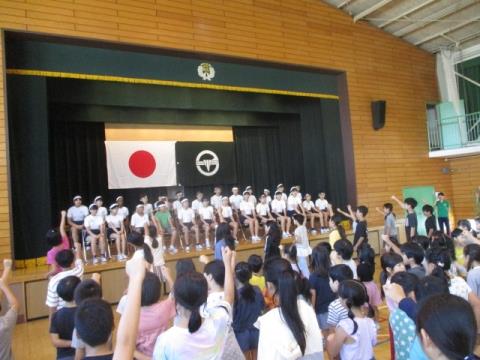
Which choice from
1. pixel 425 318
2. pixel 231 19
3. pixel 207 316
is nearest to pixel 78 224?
pixel 231 19

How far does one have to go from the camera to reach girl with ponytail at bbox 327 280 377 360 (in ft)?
6.58

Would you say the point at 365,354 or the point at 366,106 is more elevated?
the point at 366,106

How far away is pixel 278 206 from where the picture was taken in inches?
369

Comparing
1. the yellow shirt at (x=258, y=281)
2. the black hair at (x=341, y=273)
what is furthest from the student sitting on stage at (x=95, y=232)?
the black hair at (x=341, y=273)

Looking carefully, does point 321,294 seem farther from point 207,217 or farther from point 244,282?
point 207,217

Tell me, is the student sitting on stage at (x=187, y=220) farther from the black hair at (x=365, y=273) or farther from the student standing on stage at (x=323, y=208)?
the black hair at (x=365, y=273)

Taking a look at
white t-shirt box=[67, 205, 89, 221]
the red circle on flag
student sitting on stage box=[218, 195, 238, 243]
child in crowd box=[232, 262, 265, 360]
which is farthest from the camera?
the red circle on flag

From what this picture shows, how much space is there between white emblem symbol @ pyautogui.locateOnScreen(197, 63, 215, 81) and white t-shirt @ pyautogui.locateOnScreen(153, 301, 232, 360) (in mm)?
7205

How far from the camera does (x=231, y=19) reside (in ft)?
28.6

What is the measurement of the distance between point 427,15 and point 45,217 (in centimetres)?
1023

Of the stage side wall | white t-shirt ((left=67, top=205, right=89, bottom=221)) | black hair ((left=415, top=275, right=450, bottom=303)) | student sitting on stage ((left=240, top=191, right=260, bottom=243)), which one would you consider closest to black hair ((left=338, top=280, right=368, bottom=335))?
black hair ((left=415, top=275, right=450, bottom=303))

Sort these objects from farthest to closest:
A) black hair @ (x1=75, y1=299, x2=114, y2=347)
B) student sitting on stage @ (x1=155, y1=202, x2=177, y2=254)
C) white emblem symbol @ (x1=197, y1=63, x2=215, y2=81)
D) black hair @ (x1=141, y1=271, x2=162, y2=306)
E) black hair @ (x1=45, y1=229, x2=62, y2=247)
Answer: white emblem symbol @ (x1=197, y1=63, x2=215, y2=81)
student sitting on stage @ (x1=155, y1=202, x2=177, y2=254)
black hair @ (x1=45, y1=229, x2=62, y2=247)
black hair @ (x1=141, y1=271, x2=162, y2=306)
black hair @ (x1=75, y1=299, x2=114, y2=347)

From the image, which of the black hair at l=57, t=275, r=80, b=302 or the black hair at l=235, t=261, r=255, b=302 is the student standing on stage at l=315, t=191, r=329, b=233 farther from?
the black hair at l=57, t=275, r=80, b=302

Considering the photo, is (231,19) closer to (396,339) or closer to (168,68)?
(168,68)
